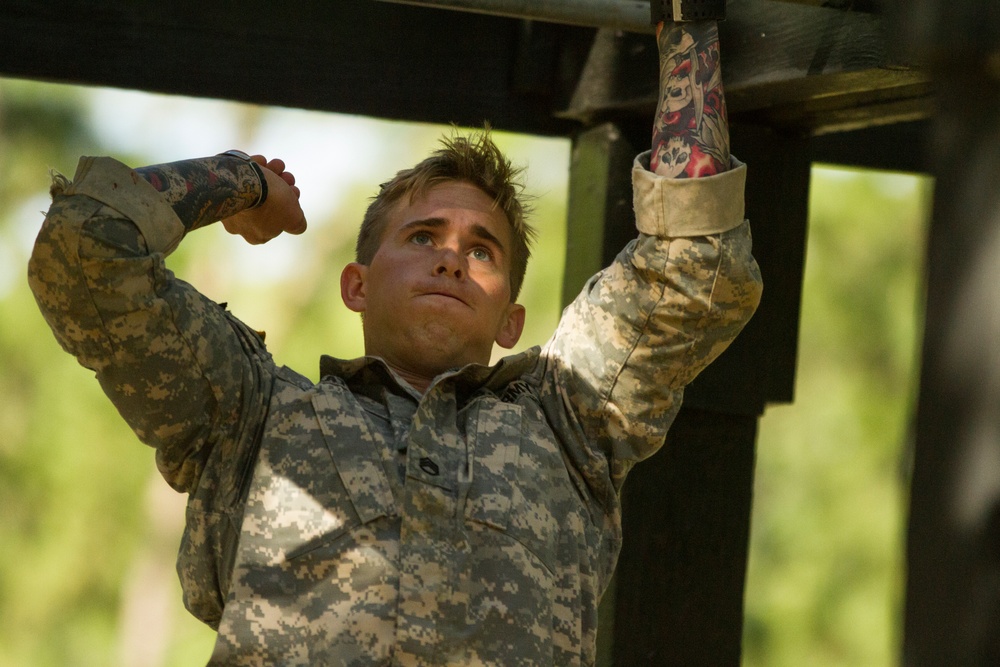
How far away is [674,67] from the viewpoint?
249 centimetres

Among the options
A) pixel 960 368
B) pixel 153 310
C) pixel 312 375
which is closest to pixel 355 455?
pixel 153 310

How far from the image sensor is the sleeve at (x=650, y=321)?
238 centimetres

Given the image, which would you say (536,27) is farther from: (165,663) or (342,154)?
(342,154)

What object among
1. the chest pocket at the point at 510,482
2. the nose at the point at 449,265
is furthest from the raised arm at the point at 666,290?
the nose at the point at 449,265

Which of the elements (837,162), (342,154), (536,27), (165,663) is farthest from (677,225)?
(342,154)

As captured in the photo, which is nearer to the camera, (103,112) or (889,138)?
(889,138)

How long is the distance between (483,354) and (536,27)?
91cm

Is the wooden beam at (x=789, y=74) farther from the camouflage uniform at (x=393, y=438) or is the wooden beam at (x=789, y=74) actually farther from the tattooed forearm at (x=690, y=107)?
the camouflage uniform at (x=393, y=438)

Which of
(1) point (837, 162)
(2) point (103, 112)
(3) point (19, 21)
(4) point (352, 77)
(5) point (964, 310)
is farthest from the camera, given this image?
(2) point (103, 112)

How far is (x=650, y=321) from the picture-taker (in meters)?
2.42

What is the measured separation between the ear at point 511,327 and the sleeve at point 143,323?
2.10ft

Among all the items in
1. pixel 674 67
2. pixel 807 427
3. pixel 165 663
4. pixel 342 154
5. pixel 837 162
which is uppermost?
pixel 342 154

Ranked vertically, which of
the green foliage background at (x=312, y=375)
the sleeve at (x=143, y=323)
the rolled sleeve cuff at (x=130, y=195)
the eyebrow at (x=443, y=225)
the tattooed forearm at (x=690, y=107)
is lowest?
the sleeve at (x=143, y=323)

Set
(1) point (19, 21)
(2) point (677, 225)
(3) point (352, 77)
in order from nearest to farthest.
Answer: (2) point (677, 225) < (1) point (19, 21) < (3) point (352, 77)
